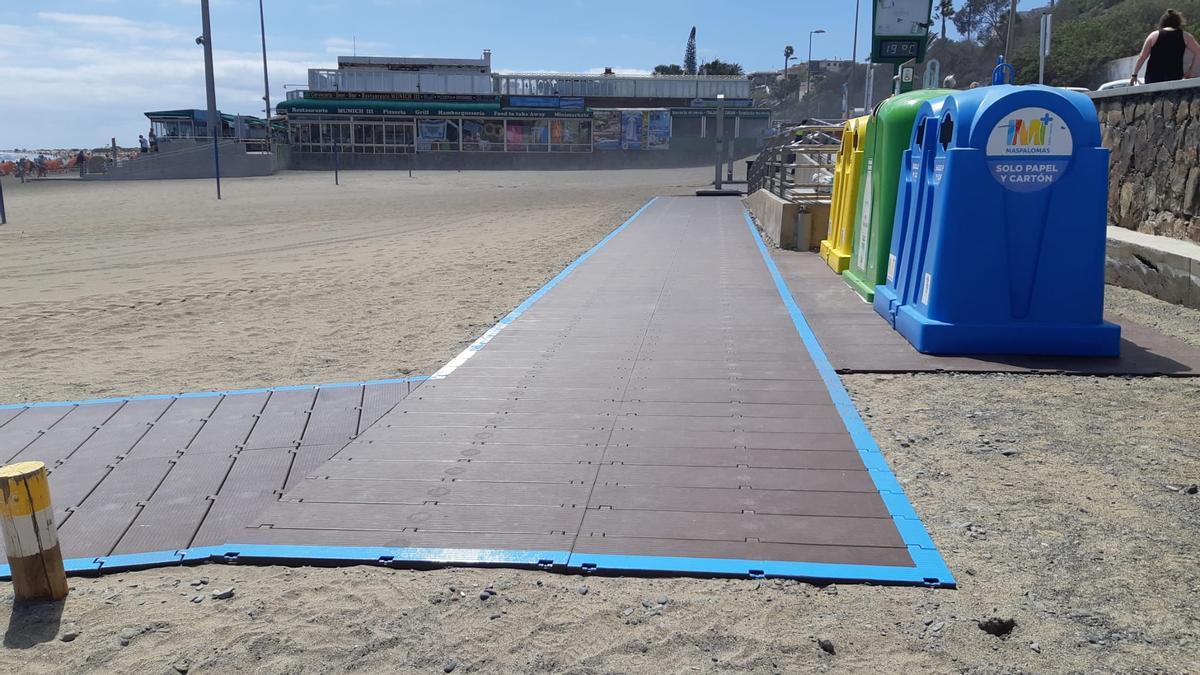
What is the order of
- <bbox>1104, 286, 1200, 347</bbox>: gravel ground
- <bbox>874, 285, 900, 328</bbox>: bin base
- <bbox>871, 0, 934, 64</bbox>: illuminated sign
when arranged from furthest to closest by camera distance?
<bbox>871, 0, 934, 64</bbox>: illuminated sign < <bbox>874, 285, 900, 328</bbox>: bin base < <bbox>1104, 286, 1200, 347</bbox>: gravel ground

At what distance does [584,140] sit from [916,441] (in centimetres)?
5385

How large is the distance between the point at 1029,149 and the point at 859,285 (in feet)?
9.51

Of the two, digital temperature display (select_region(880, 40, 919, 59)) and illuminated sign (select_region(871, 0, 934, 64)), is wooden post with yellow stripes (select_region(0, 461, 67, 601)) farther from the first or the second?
digital temperature display (select_region(880, 40, 919, 59))

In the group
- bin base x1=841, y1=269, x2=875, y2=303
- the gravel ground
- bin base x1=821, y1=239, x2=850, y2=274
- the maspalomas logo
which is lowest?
the gravel ground

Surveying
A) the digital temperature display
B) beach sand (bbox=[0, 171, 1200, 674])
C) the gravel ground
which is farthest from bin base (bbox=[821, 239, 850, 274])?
the digital temperature display

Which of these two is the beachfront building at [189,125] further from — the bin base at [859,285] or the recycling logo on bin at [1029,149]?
the recycling logo on bin at [1029,149]

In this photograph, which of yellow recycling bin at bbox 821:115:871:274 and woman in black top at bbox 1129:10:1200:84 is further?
woman in black top at bbox 1129:10:1200:84

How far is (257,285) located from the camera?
36.8ft

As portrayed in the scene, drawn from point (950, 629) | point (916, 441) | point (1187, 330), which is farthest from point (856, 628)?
point (1187, 330)

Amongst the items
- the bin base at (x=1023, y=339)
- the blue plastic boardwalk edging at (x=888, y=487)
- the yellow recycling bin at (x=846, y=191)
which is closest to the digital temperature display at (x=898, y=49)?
the yellow recycling bin at (x=846, y=191)

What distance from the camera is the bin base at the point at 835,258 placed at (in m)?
10.6

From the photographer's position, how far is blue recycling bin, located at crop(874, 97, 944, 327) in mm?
7281

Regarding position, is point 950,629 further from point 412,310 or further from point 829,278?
point 829,278

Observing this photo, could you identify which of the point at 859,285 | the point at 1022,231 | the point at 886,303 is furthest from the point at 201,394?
the point at 859,285
